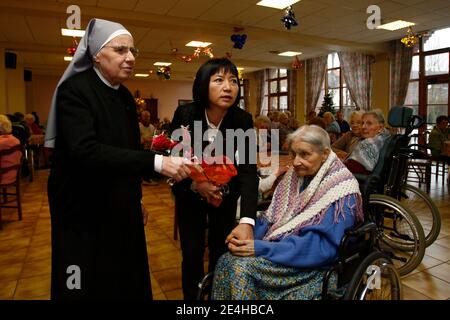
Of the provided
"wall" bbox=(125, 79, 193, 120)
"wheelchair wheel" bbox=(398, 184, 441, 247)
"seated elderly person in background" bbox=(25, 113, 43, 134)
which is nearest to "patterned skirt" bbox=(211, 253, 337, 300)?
"wheelchair wheel" bbox=(398, 184, 441, 247)

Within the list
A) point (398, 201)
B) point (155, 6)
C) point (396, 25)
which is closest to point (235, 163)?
point (398, 201)

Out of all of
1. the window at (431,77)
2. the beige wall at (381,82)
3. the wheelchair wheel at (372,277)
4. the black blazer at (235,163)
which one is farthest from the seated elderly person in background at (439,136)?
the black blazer at (235,163)

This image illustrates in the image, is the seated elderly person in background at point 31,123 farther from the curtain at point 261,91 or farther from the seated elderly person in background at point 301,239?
the curtain at point 261,91

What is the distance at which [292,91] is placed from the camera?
41.0 feet

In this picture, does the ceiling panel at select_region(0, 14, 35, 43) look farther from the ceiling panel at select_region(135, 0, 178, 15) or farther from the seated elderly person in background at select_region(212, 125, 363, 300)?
the seated elderly person in background at select_region(212, 125, 363, 300)

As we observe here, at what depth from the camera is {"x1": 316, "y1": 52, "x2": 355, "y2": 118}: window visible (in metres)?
10.7

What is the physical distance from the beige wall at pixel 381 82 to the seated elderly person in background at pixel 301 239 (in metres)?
8.56

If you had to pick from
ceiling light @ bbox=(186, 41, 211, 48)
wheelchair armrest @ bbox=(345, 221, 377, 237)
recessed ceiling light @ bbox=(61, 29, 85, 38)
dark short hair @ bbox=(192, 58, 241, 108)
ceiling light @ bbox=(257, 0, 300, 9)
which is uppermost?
ceiling light @ bbox=(186, 41, 211, 48)

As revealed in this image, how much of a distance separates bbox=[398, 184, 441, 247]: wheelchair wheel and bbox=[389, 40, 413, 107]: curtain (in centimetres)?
581

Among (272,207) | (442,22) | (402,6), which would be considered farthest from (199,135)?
(442,22)

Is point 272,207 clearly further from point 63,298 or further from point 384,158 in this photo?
point 384,158

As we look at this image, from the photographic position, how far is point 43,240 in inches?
138

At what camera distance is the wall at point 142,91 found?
1503cm

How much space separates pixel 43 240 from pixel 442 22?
7814 millimetres
